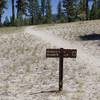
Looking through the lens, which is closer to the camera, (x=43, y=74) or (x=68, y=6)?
(x=43, y=74)

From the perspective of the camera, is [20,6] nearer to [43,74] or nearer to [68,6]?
[68,6]

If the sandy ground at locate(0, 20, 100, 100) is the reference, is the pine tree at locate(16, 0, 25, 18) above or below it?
above

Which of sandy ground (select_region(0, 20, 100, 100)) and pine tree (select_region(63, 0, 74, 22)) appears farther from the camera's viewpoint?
pine tree (select_region(63, 0, 74, 22))

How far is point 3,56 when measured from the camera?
998 inches

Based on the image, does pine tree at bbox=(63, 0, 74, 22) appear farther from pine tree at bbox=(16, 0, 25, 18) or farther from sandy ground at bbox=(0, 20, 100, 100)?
sandy ground at bbox=(0, 20, 100, 100)

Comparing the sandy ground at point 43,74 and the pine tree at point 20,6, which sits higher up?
the pine tree at point 20,6

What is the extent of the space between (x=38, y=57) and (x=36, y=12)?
8381 cm

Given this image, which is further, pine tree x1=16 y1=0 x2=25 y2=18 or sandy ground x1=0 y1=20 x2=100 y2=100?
pine tree x1=16 y1=0 x2=25 y2=18

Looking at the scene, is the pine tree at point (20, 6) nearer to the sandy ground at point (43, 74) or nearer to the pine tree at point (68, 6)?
the pine tree at point (68, 6)

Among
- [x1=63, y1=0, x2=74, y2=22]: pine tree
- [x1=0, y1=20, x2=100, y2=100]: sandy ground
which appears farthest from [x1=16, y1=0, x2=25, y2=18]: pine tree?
[x1=0, y1=20, x2=100, y2=100]: sandy ground

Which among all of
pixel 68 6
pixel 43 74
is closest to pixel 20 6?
pixel 68 6

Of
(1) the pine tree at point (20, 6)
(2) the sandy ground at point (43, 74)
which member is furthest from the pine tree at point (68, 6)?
(2) the sandy ground at point (43, 74)

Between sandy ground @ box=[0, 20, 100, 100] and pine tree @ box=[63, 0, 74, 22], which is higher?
pine tree @ box=[63, 0, 74, 22]

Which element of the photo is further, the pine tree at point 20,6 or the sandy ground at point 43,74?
the pine tree at point 20,6
